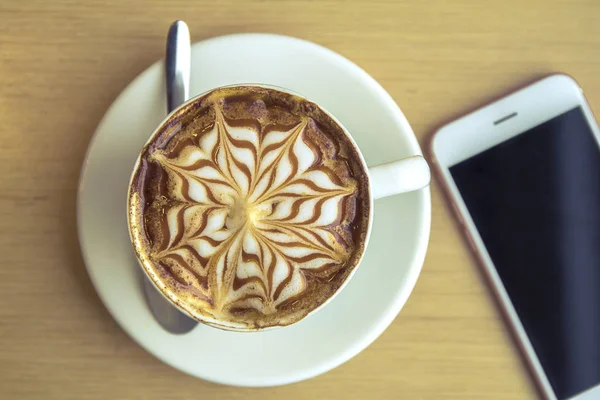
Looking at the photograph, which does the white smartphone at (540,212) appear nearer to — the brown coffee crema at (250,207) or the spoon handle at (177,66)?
the brown coffee crema at (250,207)

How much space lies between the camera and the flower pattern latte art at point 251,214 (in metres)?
0.76

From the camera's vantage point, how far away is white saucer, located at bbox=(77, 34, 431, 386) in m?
0.84

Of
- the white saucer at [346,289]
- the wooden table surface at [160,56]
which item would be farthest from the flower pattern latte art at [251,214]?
the wooden table surface at [160,56]

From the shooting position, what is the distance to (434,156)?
92 centimetres

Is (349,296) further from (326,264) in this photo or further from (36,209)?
(36,209)

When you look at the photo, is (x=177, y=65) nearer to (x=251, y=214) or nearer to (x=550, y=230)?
(x=251, y=214)

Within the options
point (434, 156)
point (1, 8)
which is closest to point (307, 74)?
point (434, 156)

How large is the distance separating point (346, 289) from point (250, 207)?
0.68 feet

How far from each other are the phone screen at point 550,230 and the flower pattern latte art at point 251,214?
0.28 m

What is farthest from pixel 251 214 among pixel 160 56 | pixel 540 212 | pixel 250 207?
pixel 540 212

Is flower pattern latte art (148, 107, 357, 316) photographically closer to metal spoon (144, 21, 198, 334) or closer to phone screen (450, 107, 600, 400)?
metal spoon (144, 21, 198, 334)

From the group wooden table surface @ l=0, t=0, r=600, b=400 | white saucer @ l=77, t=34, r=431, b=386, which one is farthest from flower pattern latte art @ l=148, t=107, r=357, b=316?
wooden table surface @ l=0, t=0, r=600, b=400

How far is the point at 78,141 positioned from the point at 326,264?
0.44 metres

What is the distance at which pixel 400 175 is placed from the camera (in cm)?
74
